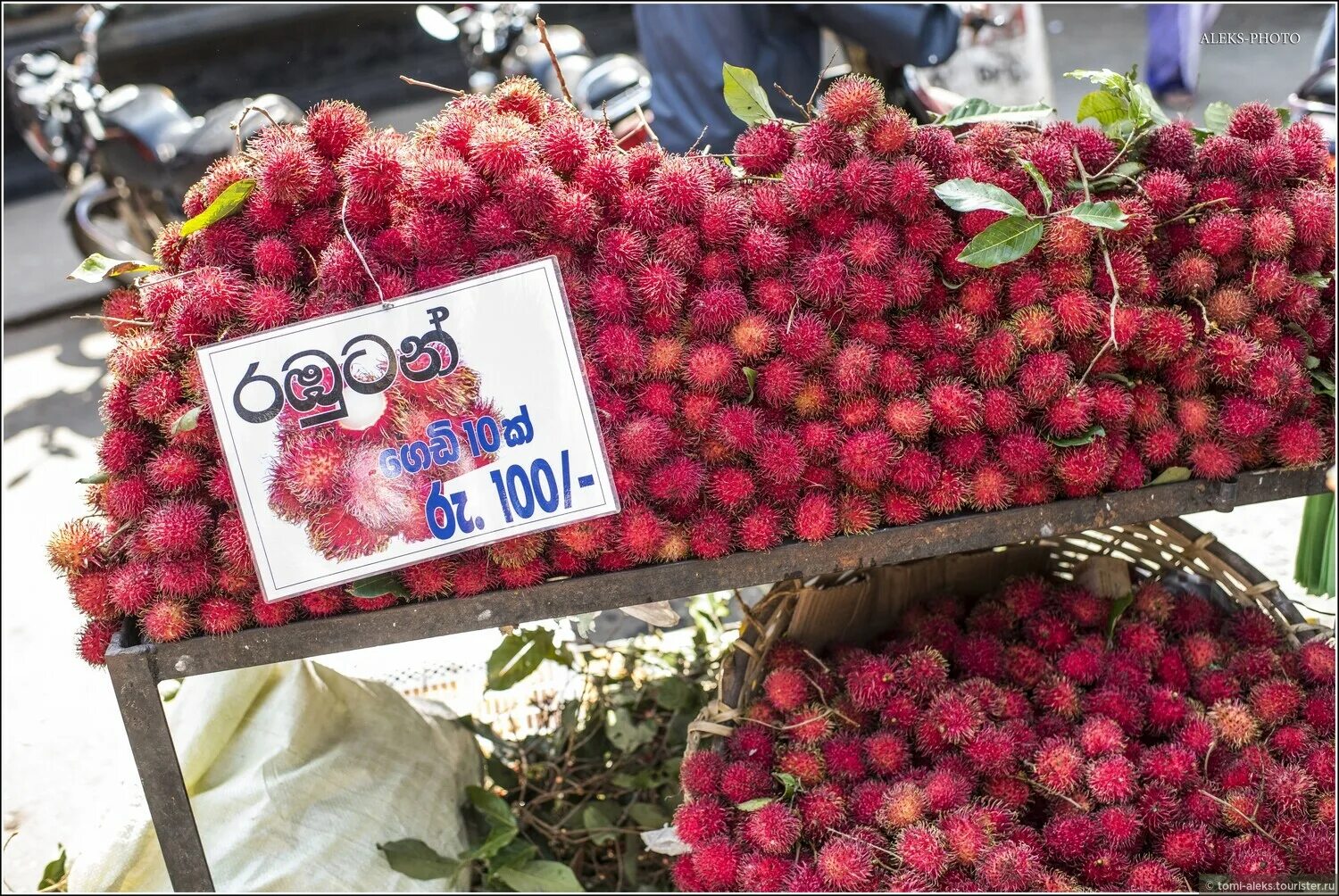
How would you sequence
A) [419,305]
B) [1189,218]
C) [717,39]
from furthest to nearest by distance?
→ [717,39] → [1189,218] → [419,305]

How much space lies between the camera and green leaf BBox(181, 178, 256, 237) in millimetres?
925

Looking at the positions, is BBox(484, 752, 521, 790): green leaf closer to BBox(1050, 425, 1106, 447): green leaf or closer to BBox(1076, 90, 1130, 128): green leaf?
BBox(1050, 425, 1106, 447): green leaf

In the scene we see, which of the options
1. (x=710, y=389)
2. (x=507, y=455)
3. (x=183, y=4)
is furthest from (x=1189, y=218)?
(x=183, y=4)

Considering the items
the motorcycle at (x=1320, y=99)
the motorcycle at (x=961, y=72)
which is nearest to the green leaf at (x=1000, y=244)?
the motorcycle at (x=1320, y=99)

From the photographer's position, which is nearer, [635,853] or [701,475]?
[701,475]

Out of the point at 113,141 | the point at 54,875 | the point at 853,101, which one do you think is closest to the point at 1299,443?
the point at 853,101

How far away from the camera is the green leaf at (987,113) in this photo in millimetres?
1066

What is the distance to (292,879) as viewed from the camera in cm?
121

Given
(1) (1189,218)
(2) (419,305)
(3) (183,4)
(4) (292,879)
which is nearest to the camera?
(2) (419,305)

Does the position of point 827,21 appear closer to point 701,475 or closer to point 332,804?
point 701,475

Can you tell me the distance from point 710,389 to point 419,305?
0.26 meters

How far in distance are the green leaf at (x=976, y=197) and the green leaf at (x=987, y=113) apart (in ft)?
0.59

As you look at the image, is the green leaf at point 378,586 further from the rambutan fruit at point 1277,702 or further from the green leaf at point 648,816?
the rambutan fruit at point 1277,702

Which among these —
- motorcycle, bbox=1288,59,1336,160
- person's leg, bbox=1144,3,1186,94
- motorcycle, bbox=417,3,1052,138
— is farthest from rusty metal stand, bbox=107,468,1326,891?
person's leg, bbox=1144,3,1186,94
